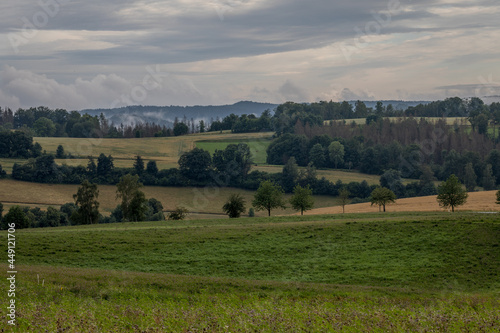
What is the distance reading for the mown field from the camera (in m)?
16.1

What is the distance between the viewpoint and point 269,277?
30.8 meters

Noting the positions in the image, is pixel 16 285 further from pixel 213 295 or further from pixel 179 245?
pixel 179 245

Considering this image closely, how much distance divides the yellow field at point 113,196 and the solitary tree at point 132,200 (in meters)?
23.7

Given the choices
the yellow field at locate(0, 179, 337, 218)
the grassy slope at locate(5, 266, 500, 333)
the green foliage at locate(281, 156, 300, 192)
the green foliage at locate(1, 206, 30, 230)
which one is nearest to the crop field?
the yellow field at locate(0, 179, 337, 218)

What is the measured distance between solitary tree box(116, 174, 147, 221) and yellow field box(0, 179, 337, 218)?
23.7 meters

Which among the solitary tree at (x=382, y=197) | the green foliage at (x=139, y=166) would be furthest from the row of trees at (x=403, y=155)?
the solitary tree at (x=382, y=197)

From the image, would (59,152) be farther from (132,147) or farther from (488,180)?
(488,180)

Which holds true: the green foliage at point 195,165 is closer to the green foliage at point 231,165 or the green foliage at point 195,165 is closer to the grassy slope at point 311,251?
the green foliage at point 231,165

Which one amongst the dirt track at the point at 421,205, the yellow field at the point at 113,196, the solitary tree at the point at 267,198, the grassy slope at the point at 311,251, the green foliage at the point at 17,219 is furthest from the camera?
the yellow field at the point at 113,196

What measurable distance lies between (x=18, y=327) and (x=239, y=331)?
22.1 ft

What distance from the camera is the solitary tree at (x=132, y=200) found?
70.9 meters

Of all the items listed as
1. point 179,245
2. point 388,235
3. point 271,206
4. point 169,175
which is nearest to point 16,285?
point 179,245

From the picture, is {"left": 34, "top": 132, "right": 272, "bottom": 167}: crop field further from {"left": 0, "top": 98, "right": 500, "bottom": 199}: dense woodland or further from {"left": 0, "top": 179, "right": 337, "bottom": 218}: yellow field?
{"left": 0, "top": 179, "right": 337, "bottom": 218}: yellow field

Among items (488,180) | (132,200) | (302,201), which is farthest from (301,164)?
(132,200)
